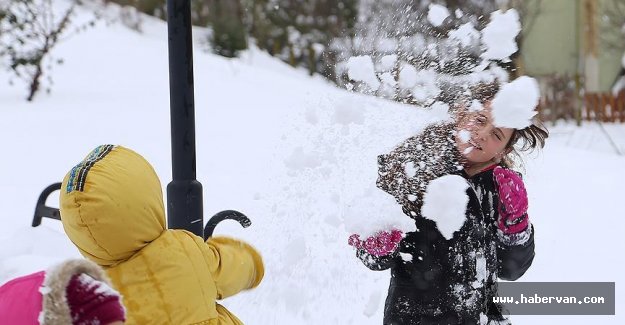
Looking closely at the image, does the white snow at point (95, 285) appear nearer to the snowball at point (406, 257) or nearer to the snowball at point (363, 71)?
the snowball at point (406, 257)

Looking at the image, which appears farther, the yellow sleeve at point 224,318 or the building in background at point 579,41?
the building in background at point 579,41

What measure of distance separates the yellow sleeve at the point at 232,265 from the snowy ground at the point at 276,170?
36 centimetres

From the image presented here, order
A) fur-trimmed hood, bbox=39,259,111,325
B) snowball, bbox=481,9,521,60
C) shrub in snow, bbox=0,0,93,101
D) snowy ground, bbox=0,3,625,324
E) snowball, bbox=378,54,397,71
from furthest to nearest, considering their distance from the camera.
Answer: shrub in snow, bbox=0,0,93,101, snowy ground, bbox=0,3,625,324, snowball, bbox=378,54,397,71, snowball, bbox=481,9,521,60, fur-trimmed hood, bbox=39,259,111,325

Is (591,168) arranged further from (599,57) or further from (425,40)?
(599,57)

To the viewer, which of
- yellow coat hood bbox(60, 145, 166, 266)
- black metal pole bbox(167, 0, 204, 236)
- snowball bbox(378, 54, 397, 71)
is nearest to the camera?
yellow coat hood bbox(60, 145, 166, 266)

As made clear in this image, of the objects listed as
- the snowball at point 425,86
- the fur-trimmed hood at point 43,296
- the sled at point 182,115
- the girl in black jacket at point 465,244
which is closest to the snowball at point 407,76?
the snowball at point 425,86

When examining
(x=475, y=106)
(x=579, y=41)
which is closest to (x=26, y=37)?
(x=475, y=106)

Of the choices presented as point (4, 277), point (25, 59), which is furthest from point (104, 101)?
point (4, 277)

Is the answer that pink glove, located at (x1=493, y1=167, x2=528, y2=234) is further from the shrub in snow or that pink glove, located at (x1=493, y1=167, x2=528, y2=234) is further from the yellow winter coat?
the shrub in snow

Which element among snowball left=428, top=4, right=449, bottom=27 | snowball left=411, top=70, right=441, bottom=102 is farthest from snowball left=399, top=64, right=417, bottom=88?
snowball left=428, top=4, right=449, bottom=27

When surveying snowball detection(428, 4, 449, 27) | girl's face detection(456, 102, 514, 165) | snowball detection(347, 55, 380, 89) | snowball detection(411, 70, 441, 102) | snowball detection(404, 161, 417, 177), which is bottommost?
snowball detection(404, 161, 417, 177)

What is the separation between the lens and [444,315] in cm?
216

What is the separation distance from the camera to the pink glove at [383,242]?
216cm

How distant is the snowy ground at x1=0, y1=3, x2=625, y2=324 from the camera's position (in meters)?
3.07
